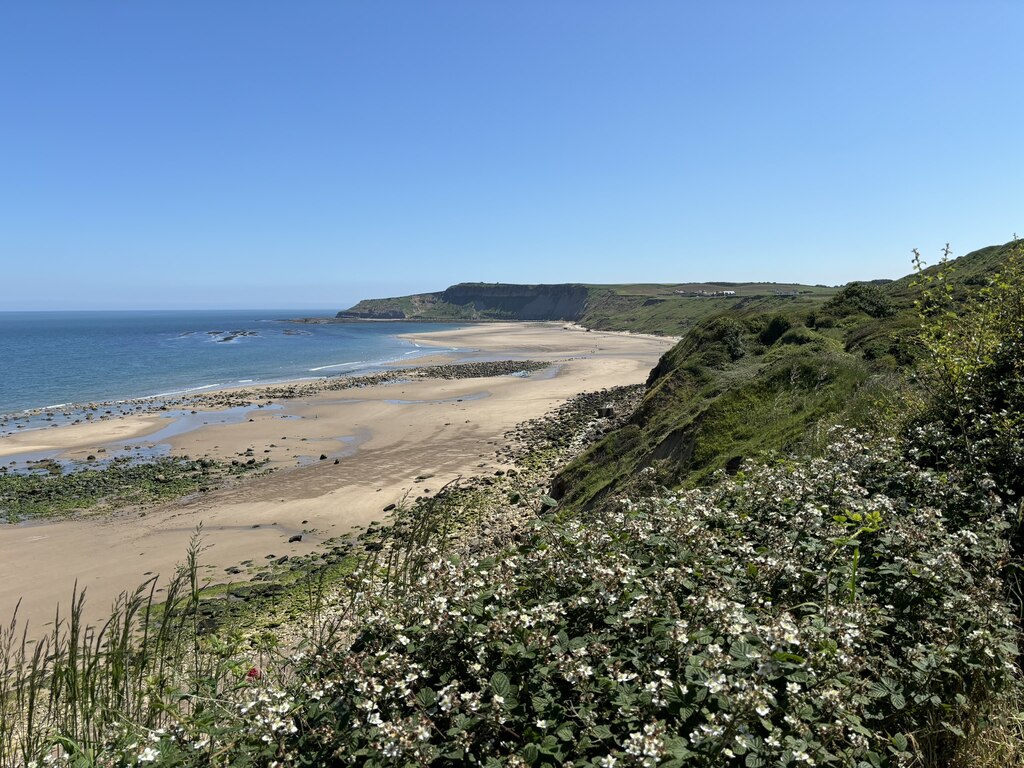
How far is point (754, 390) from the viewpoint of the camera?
569 inches

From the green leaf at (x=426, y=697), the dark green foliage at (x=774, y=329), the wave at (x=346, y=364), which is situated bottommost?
the wave at (x=346, y=364)

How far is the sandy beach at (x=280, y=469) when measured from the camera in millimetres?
17109

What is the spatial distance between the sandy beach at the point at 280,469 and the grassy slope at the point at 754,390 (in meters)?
7.82

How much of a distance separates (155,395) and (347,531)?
41238mm

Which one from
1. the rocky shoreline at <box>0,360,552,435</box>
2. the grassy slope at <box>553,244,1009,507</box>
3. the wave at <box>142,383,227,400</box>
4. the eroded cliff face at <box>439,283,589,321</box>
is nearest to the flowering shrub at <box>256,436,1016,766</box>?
the grassy slope at <box>553,244,1009,507</box>

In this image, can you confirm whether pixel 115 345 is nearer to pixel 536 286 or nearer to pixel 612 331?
pixel 612 331

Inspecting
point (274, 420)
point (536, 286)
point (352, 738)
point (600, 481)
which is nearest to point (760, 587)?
point (352, 738)

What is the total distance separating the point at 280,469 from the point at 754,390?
71.4 feet

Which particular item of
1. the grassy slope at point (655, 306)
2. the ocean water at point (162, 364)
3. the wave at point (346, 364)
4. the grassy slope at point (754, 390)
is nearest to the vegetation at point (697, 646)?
the grassy slope at point (754, 390)

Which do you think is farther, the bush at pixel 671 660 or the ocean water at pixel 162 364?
the ocean water at pixel 162 364

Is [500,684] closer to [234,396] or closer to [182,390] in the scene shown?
[234,396]

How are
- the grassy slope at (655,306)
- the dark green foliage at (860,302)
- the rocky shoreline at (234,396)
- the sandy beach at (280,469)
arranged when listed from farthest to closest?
the grassy slope at (655,306) → the rocky shoreline at (234,396) → the dark green foliage at (860,302) → the sandy beach at (280,469)

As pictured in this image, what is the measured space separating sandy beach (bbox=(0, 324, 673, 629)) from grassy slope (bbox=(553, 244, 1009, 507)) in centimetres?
782

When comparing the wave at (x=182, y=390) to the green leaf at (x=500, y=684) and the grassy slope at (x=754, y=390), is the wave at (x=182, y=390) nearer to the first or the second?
the grassy slope at (x=754, y=390)
